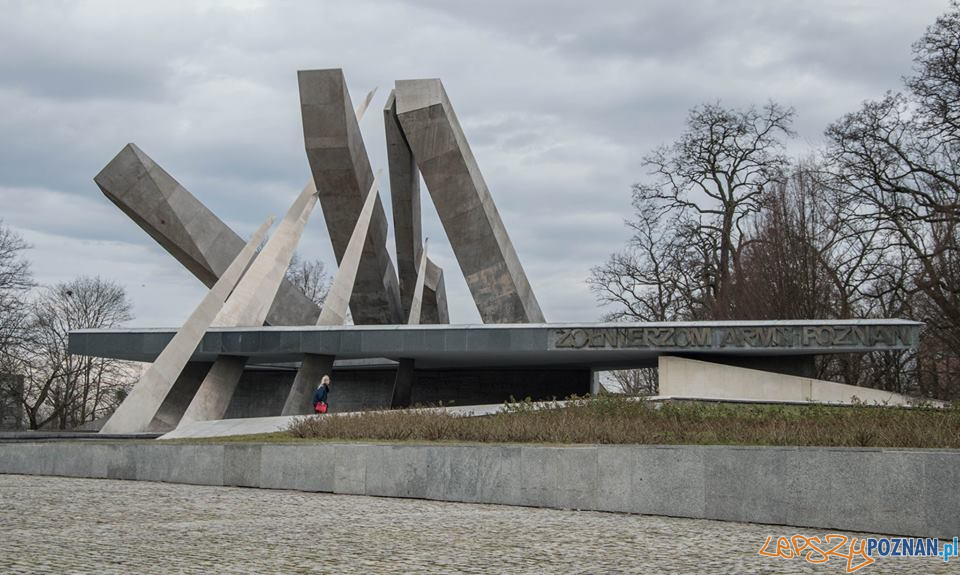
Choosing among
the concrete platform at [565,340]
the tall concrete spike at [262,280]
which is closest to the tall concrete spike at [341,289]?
the concrete platform at [565,340]

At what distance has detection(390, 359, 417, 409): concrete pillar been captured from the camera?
25547mm

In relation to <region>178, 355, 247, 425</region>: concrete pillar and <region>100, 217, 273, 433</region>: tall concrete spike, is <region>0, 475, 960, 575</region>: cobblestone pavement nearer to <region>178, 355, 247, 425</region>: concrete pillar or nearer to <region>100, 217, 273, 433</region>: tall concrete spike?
<region>100, 217, 273, 433</region>: tall concrete spike

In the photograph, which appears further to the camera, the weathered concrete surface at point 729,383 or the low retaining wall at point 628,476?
the weathered concrete surface at point 729,383

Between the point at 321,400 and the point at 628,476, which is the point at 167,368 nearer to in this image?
the point at 321,400

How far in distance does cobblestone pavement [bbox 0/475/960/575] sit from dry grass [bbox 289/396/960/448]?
1545 millimetres

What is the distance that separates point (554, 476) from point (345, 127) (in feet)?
52.6

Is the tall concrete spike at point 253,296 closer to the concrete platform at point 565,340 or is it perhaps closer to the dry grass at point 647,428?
the concrete platform at point 565,340

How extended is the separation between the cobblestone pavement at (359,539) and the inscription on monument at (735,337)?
1262 centimetres

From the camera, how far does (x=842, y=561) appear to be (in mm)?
5742

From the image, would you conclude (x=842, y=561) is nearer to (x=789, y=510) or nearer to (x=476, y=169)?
(x=789, y=510)

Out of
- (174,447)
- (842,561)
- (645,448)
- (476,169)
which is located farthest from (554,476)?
(476,169)

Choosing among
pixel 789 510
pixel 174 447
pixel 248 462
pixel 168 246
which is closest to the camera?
pixel 789 510

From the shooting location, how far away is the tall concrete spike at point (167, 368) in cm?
1883

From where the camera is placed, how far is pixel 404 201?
2794 centimetres
